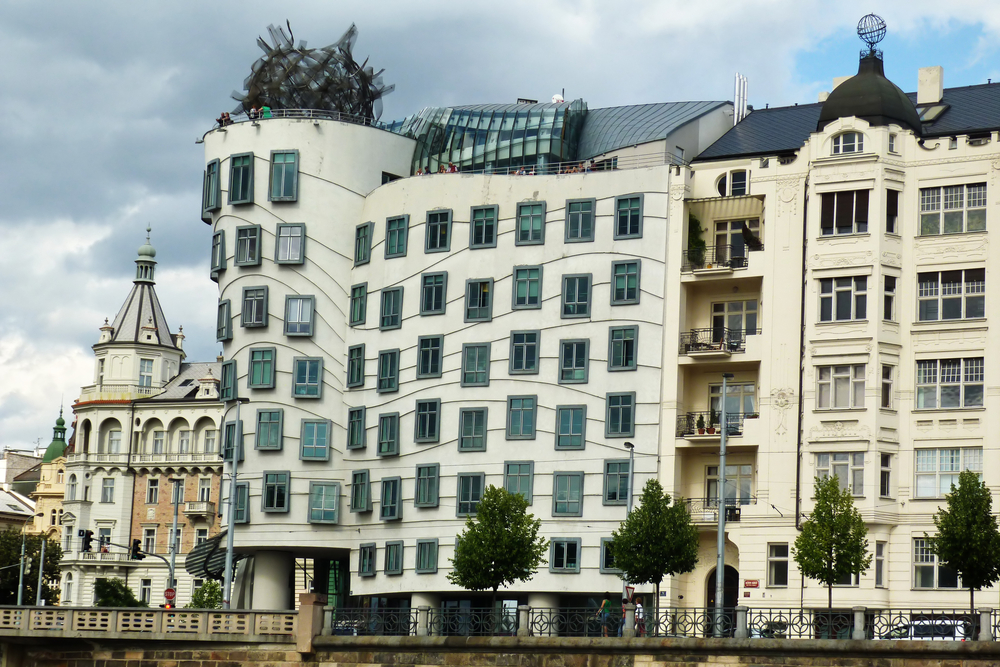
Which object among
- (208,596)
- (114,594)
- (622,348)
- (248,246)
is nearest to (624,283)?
(622,348)

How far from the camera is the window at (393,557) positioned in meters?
68.4

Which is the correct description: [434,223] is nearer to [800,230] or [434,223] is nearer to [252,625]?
[800,230]

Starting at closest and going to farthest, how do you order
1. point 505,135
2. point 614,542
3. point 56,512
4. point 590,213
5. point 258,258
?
point 614,542 → point 590,213 → point 258,258 → point 505,135 → point 56,512

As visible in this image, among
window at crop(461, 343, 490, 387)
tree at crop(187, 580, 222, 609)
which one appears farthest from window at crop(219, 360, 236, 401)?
tree at crop(187, 580, 222, 609)

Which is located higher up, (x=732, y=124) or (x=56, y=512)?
(x=732, y=124)

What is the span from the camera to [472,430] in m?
68.1

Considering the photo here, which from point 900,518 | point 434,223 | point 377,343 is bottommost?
point 900,518

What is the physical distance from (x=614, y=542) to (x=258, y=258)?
22.9m

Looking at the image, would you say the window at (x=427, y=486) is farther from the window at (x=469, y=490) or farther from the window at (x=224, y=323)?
the window at (x=224, y=323)

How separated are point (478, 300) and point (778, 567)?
17.0 m

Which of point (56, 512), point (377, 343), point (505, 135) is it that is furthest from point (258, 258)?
point (56, 512)

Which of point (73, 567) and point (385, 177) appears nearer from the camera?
point (385, 177)

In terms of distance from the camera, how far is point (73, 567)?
11338 cm

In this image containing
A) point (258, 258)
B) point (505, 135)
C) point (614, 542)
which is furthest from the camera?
point (505, 135)
